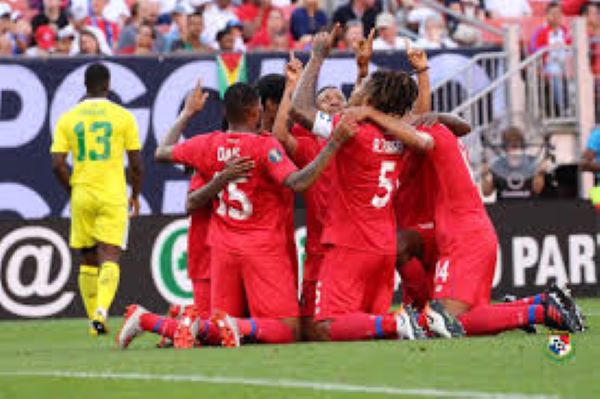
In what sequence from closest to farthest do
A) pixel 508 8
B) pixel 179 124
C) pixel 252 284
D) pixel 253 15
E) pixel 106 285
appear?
pixel 252 284
pixel 179 124
pixel 106 285
pixel 253 15
pixel 508 8

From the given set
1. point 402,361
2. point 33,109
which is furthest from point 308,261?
point 33,109

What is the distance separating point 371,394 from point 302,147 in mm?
5016

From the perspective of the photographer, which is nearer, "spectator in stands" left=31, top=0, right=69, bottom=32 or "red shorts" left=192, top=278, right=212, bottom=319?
"red shorts" left=192, top=278, right=212, bottom=319

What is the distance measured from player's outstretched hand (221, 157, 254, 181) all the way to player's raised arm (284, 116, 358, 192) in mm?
445

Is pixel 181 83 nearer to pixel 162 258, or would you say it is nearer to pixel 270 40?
pixel 270 40

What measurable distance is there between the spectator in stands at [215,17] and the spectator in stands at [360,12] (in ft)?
4.55

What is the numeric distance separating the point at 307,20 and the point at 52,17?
3.24m

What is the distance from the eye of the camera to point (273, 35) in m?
26.0

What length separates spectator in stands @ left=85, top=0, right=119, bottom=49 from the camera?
84.5 feet

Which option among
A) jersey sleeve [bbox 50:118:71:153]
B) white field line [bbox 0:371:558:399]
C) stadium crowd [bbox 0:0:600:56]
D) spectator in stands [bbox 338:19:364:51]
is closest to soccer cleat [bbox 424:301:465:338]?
white field line [bbox 0:371:558:399]

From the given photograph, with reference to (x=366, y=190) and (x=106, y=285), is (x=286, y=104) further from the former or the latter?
(x=106, y=285)

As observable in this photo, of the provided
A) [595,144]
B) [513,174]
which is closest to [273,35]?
[513,174]

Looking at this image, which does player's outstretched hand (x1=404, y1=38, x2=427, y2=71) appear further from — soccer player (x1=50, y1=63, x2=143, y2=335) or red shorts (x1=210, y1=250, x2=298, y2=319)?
soccer player (x1=50, y1=63, x2=143, y2=335)

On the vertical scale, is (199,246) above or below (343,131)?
below
